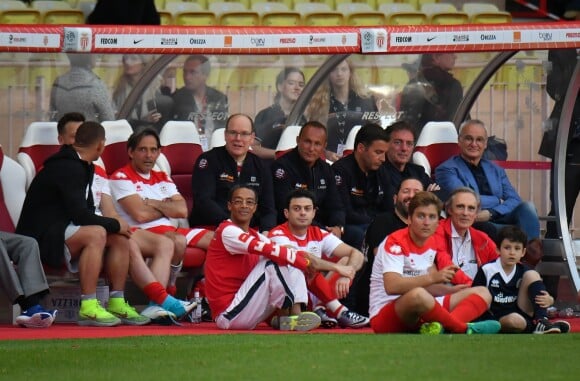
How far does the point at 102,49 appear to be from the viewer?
42.1 ft

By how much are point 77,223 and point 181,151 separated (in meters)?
2.03

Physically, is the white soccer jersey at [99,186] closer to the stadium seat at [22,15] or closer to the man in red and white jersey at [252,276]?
the man in red and white jersey at [252,276]

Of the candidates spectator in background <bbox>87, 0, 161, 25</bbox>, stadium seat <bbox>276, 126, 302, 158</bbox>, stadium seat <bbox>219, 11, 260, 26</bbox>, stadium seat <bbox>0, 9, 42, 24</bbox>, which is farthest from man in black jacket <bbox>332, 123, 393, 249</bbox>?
stadium seat <bbox>0, 9, 42, 24</bbox>

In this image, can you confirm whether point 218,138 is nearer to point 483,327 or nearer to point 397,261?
point 397,261

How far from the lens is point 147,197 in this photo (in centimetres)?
1273

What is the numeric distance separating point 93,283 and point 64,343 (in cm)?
176

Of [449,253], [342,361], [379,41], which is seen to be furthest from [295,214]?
[342,361]

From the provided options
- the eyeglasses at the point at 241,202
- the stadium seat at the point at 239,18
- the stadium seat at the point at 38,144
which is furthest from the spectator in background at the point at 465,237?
the stadium seat at the point at 239,18

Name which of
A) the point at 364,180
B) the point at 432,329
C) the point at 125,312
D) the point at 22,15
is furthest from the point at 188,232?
the point at 22,15

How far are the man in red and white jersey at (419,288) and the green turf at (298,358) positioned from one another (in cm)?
29

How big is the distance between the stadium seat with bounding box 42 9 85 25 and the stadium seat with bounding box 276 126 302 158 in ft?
17.8

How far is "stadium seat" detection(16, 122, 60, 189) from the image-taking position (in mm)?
12844

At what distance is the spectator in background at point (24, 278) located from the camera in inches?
448

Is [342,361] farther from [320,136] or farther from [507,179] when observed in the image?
[507,179]
